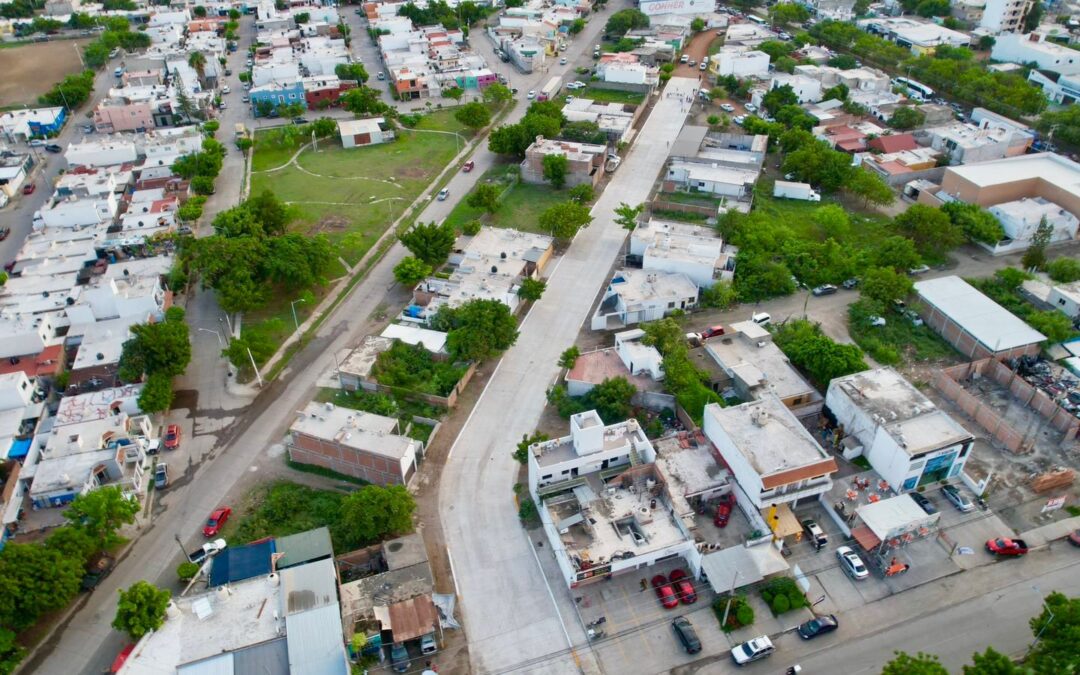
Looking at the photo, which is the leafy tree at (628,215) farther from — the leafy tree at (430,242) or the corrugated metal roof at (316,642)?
the corrugated metal roof at (316,642)

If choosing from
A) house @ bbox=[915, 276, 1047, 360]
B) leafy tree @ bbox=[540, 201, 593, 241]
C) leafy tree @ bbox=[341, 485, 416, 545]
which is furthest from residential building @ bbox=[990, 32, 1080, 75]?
leafy tree @ bbox=[341, 485, 416, 545]

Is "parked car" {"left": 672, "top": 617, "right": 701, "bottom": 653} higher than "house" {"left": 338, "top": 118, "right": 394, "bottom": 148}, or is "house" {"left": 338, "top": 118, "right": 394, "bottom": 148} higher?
"house" {"left": 338, "top": 118, "right": 394, "bottom": 148}

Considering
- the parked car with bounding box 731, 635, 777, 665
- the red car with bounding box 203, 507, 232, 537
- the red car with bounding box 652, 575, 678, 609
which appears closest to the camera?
the parked car with bounding box 731, 635, 777, 665

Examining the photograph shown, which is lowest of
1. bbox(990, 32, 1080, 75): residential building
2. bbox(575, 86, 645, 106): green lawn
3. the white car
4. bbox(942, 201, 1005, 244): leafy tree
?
the white car

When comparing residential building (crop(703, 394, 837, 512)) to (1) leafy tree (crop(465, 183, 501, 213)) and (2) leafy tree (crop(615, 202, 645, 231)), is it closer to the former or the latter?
(2) leafy tree (crop(615, 202, 645, 231))

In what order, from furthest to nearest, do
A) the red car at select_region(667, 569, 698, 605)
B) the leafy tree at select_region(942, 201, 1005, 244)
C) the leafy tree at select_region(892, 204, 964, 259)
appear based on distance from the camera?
the leafy tree at select_region(942, 201, 1005, 244)
the leafy tree at select_region(892, 204, 964, 259)
the red car at select_region(667, 569, 698, 605)

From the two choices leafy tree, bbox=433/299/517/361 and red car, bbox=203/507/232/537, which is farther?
leafy tree, bbox=433/299/517/361

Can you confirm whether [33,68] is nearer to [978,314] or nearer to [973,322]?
[973,322]
